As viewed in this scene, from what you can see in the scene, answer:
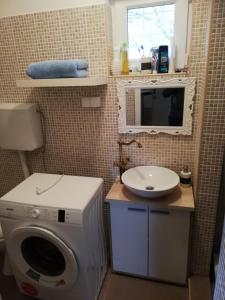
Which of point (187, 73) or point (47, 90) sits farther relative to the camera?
point (47, 90)

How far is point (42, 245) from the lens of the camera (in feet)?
4.94

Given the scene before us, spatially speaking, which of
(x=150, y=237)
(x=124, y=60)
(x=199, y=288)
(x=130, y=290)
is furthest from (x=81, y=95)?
(x=199, y=288)

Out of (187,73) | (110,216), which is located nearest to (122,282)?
(110,216)

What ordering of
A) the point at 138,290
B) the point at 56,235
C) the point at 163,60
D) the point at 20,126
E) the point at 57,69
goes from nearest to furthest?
the point at 56,235, the point at 57,69, the point at 163,60, the point at 138,290, the point at 20,126

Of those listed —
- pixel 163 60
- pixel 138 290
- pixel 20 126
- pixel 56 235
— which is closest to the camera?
pixel 56 235

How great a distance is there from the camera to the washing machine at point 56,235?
128 cm

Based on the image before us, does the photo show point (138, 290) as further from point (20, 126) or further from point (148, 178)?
point (20, 126)

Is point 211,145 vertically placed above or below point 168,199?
above

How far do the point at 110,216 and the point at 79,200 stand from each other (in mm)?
377

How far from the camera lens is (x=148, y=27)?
1614 mm

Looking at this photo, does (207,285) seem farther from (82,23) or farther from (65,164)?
(82,23)

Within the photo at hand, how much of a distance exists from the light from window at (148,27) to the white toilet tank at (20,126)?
925mm

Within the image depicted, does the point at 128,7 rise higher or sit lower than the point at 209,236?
higher

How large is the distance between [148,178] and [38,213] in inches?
31.3
